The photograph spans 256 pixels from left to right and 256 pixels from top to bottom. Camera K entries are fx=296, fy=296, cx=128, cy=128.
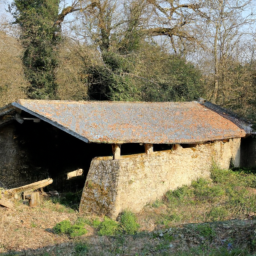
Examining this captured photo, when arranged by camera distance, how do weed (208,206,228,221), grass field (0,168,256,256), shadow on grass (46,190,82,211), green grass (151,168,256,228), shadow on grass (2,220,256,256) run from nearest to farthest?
shadow on grass (2,220,256,256) < grass field (0,168,256,256) < weed (208,206,228,221) < green grass (151,168,256,228) < shadow on grass (46,190,82,211)

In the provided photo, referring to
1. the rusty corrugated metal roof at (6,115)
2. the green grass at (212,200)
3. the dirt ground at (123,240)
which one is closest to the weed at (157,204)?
the green grass at (212,200)

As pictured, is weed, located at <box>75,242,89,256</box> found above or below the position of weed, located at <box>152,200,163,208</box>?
above

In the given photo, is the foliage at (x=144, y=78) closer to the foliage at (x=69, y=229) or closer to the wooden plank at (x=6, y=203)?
the wooden plank at (x=6, y=203)

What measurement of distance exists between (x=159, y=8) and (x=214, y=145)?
14.0 metres

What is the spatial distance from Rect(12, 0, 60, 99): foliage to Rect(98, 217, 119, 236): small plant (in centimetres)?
1329

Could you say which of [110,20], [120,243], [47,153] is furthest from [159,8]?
[120,243]

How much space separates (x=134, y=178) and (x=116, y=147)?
1160 millimetres

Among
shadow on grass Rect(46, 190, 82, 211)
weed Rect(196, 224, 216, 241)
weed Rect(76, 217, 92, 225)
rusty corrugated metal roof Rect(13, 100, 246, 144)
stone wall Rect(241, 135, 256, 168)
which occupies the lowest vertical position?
shadow on grass Rect(46, 190, 82, 211)

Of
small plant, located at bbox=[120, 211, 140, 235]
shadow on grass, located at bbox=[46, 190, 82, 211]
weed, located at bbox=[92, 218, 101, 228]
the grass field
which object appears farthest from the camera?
shadow on grass, located at bbox=[46, 190, 82, 211]

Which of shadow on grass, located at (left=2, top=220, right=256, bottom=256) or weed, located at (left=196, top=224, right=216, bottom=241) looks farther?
weed, located at (left=196, top=224, right=216, bottom=241)

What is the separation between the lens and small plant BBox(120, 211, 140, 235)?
7.94 m

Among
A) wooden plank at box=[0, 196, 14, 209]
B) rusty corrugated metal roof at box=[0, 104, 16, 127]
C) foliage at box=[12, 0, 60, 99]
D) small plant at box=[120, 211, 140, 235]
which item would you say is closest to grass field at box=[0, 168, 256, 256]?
small plant at box=[120, 211, 140, 235]

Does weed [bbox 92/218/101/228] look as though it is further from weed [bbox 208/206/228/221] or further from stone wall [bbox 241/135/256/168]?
stone wall [bbox 241/135/256/168]

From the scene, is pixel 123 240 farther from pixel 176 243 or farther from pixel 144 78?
pixel 144 78
